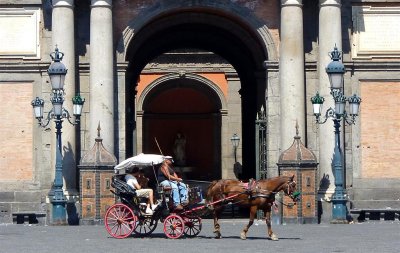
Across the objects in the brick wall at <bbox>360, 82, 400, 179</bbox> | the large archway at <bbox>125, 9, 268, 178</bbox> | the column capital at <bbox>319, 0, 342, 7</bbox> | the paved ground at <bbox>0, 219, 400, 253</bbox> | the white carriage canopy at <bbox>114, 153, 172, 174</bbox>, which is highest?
the column capital at <bbox>319, 0, 342, 7</bbox>

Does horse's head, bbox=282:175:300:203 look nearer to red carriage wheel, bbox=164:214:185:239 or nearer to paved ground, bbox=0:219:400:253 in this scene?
paved ground, bbox=0:219:400:253

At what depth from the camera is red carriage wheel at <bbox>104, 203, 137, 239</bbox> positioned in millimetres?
26172

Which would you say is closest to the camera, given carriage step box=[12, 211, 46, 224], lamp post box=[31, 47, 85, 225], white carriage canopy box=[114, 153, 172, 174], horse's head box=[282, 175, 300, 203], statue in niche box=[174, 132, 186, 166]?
horse's head box=[282, 175, 300, 203]

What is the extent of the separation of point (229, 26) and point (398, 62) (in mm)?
5356

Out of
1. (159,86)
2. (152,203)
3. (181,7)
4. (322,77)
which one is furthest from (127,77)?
(159,86)

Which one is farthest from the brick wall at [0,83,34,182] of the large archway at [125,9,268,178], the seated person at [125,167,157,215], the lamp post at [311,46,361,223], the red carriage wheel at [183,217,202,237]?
the red carriage wheel at [183,217,202,237]

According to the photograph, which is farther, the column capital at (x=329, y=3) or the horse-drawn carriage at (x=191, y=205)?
the column capital at (x=329, y=3)

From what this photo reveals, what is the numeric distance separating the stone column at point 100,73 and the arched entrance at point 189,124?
80.7 ft

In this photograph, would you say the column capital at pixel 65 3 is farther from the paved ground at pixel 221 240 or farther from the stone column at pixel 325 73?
the stone column at pixel 325 73

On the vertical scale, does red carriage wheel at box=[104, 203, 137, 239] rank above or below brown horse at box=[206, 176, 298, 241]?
below

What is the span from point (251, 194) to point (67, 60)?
9387 millimetres

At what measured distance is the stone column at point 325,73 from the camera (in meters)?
33.5

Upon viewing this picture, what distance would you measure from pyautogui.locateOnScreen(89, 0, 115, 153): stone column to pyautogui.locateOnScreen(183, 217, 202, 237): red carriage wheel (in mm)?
7048

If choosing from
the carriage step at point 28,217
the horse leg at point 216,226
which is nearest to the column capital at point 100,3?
the carriage step at point 28,217
